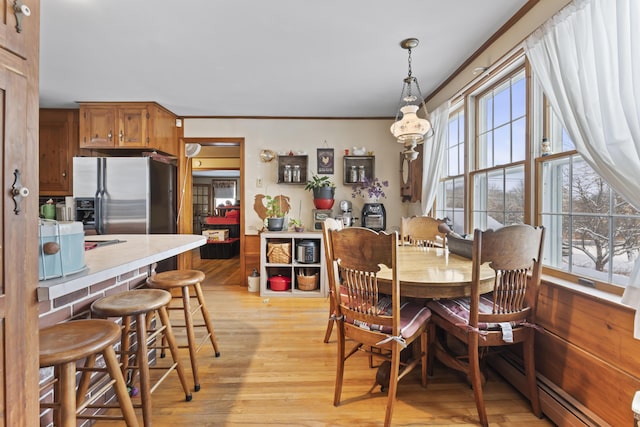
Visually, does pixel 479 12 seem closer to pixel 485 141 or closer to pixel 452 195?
pixel 485 141

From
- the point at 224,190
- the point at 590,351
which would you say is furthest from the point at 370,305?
the point at 224,190

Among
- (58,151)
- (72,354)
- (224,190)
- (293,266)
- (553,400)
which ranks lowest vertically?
(553,400)

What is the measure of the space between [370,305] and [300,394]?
2.46ft

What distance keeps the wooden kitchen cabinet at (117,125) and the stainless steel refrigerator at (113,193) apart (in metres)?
0.26

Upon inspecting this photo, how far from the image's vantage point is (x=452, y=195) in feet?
9.98

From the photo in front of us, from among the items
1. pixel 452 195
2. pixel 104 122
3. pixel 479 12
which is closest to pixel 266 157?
pixel 104 122

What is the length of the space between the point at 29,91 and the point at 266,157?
3.20 metres

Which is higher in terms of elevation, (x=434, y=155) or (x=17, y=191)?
(x=434, y=155)

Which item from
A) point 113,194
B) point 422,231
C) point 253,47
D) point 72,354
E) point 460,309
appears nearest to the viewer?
point 72,354

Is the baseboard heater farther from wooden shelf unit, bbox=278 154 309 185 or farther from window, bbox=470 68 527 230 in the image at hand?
wooden shelf unit, bbox=278 154 309 185

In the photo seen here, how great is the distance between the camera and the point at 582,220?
1.59 metres

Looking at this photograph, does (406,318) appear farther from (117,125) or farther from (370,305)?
(117,125)

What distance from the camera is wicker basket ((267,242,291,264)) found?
3.58m

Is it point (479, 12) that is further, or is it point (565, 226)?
point (479, 12)
